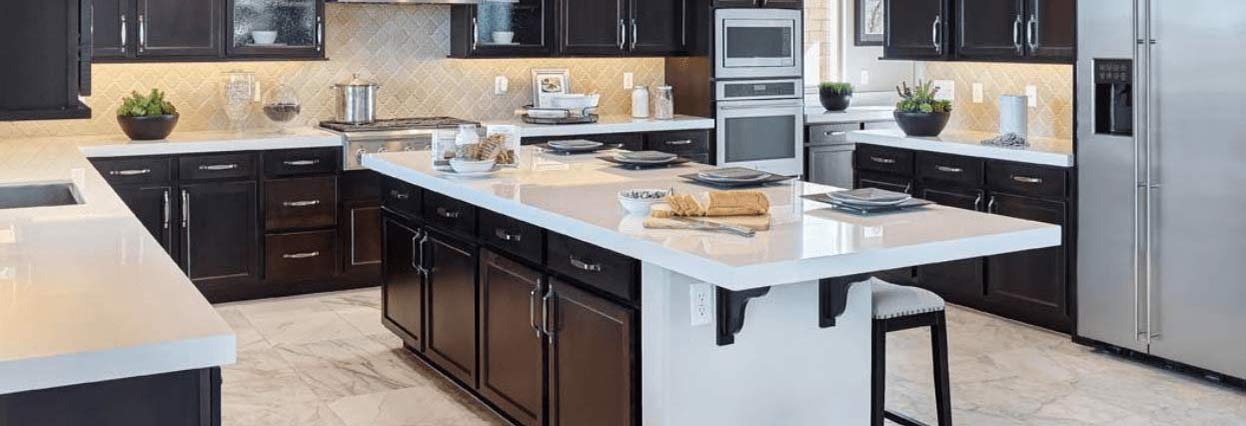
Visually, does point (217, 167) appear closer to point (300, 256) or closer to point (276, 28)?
point (300, 256)

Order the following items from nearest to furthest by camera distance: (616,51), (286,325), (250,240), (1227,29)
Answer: (1227,29) < (286,325) < (250,240) < (616,51)

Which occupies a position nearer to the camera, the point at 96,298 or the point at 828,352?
the point at 96,298

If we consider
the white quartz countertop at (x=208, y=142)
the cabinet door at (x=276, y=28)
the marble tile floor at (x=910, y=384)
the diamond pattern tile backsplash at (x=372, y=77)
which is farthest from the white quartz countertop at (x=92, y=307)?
the diamond pattern tile backsplash at (x=372, y=77)

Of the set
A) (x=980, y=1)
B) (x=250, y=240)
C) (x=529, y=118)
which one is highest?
(x=980, y=1)

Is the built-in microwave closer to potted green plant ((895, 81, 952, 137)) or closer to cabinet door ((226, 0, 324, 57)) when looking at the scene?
potted green plant ((895, 81, 952, 137))

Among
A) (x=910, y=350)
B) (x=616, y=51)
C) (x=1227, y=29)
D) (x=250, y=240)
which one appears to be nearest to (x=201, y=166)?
(x=250, y=240)

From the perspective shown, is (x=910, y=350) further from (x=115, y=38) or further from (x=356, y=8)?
(x=115, y=38)

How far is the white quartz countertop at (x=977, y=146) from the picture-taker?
5770 mm

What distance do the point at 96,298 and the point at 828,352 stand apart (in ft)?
6.44

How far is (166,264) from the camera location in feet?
9.42

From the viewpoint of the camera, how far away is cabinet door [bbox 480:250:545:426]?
4.10m

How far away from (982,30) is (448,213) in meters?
3.07

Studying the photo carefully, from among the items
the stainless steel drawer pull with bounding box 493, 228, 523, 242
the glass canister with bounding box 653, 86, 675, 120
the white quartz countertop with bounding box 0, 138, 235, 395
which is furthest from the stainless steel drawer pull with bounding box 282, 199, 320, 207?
the white quartz countertop with bounding box 0, 138, 235, 395

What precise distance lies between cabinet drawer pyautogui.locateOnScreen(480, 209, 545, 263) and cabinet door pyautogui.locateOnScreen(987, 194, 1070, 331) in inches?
108
